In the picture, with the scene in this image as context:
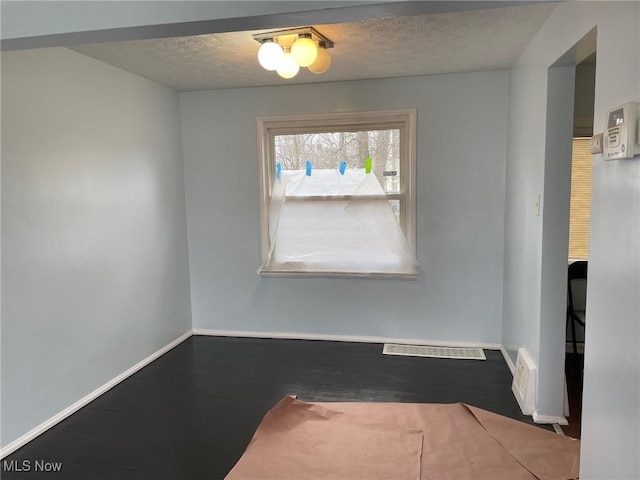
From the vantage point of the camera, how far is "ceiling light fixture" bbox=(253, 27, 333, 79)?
7.94 feet

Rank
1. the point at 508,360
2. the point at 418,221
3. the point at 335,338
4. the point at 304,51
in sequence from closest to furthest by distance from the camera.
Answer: the point at 304,51 → the point at 508,360 → the point at 418,221 → the point at 335,338

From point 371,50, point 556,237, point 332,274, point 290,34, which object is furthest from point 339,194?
point 556,237

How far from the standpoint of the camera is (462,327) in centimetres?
377

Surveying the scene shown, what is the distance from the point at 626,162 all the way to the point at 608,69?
1.22ft

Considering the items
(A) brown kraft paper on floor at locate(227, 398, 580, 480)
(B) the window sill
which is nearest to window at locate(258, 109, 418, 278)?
(B) the window sill

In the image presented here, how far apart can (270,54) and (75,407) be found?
2.46 metres

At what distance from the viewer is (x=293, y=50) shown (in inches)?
96.0

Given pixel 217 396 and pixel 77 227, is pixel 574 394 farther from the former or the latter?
pixel 77 227

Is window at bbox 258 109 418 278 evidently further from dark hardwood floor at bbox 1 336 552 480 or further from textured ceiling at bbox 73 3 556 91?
dark hardwood floor at bbox 1 336 552 480

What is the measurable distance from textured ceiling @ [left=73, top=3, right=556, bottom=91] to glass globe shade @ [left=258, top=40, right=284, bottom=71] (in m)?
0.18

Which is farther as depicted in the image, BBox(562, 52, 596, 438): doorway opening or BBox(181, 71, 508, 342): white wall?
BBox(181, 71, 508, 342): white wall

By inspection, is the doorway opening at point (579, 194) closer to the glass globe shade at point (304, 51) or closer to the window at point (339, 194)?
the window at point (339, 194)

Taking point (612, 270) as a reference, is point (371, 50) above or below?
above

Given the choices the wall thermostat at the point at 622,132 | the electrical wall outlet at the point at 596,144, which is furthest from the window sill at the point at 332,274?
the wall thermostat at the point at 622,132
